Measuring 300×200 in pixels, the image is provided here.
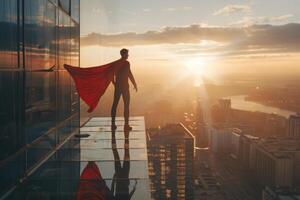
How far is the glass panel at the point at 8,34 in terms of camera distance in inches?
135

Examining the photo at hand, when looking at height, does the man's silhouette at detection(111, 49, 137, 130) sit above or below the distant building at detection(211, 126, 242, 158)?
above

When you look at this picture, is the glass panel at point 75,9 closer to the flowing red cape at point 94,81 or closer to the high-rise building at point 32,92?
the high-rise building at point 32,92

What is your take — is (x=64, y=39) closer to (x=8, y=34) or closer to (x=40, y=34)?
(x=40, y=34)

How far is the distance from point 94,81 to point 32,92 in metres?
2.53

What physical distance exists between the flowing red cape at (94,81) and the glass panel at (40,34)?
1.37m

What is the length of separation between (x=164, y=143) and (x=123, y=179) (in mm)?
8991

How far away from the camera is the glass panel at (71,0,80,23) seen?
7.31 meters

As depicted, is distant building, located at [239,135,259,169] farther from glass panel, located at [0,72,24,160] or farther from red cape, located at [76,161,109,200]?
glass panel, located at [0,72,24,160]

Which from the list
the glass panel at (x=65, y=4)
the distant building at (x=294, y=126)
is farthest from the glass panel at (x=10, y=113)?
the distant building at (x=294, y=126)

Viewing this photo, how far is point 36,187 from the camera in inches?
157

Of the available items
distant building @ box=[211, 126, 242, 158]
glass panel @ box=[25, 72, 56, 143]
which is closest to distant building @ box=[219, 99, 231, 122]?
distant building @ box=[211, 126, 242, 158]

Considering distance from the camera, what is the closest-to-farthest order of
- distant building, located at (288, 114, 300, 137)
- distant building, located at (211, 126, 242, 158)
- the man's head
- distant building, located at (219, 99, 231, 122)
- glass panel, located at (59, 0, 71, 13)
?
glass panel, located at (59, 0, 71, 13) < the man's head < distant building, located at (211, 126, 242, 158) < distant building, located at (288, 114, 300, 137) < distant building, located at (219, 99, 231, 122)

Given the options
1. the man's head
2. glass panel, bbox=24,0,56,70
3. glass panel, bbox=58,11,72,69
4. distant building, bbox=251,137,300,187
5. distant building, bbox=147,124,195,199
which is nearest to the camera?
glass panel, bbox=24,0,56,70

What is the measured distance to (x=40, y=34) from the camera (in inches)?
187
